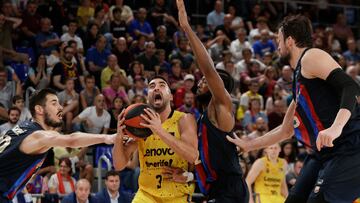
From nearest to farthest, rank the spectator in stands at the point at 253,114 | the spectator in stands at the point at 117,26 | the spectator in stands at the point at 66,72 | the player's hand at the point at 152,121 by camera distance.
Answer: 1. the player's hand at the point at 152,121
2. the spectator in stands at the point at 66,72
3. the spectator in stands at the point at 253,114
4. the spectator in stands at the point at 117,26

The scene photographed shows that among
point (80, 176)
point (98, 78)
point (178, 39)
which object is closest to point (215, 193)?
point (80, 176)

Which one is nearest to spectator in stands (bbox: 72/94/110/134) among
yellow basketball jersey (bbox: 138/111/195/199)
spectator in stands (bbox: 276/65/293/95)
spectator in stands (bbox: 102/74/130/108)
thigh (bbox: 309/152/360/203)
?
spectator in stands (bbox: 102/74/130/108)

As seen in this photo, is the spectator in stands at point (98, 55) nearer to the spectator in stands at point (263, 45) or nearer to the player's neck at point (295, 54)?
the spectator in stands at point (263, 45)

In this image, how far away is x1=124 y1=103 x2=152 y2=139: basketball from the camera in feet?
22.2

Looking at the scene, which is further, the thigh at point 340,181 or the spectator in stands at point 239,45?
the spectator in stands at point 239,45

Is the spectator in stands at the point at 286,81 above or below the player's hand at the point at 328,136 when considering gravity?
below

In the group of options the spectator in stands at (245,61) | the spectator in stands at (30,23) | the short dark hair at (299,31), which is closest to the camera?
the short dark hair at (299,31)

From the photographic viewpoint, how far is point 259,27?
19.1 meters

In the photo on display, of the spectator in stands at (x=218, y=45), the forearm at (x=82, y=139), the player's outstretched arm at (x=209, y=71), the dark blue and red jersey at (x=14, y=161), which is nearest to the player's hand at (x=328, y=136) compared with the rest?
the player's outstretched arm at (x=209, y=71)

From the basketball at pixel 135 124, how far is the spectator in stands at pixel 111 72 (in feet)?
26.4

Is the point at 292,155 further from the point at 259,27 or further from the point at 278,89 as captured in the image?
the point at 259,27

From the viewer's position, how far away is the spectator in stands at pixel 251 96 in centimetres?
1569

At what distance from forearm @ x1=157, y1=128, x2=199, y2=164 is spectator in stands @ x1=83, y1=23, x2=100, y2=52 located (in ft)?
30.1

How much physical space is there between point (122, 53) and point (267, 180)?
5.13 m
